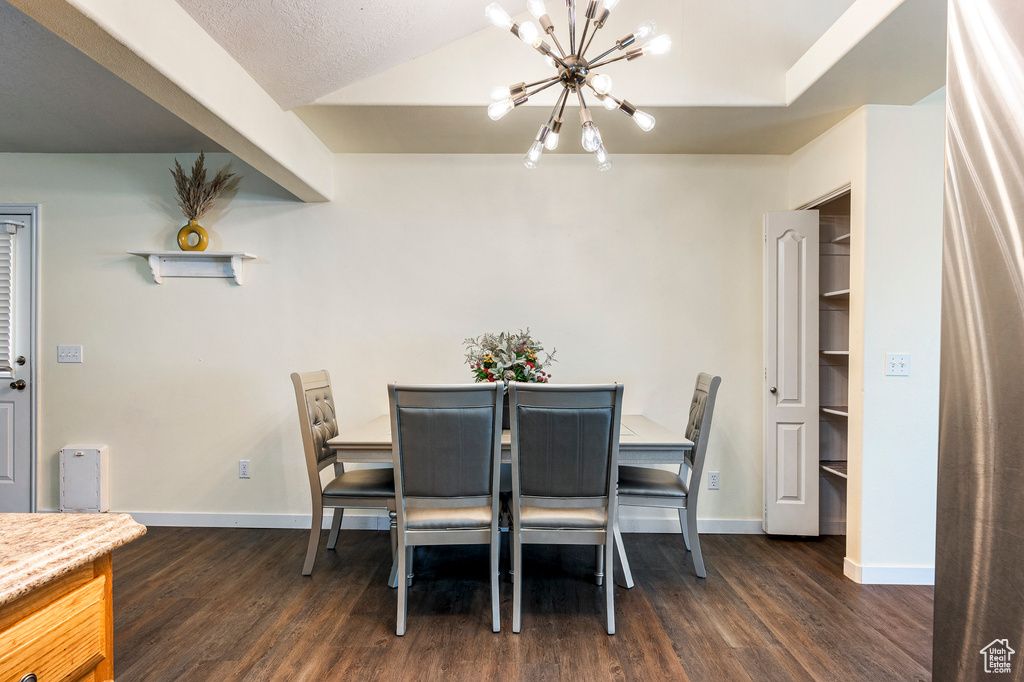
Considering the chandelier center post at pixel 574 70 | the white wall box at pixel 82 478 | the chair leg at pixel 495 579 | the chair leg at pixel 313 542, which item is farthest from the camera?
the white wall box at pixel 82 478

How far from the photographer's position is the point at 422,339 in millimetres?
3418

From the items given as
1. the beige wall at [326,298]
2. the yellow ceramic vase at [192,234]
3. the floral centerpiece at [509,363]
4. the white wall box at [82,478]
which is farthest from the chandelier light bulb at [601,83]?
the white wall box at [82,478]

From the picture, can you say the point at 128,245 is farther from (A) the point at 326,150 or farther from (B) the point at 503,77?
(B) the point at 503,77

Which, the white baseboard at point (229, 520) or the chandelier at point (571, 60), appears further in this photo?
the white baseboard at point (229, 520)

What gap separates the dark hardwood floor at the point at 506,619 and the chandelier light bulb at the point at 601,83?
77.8 inches

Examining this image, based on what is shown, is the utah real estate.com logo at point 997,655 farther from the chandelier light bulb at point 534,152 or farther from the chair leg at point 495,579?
the chandelier light bulb at point 534,152

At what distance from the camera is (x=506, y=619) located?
2219 mm

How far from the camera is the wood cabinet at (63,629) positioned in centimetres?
64

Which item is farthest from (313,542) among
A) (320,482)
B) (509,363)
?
(509,363)

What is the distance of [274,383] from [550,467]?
Answer: 2125 millimetres

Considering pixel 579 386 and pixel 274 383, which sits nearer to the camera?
pixel 579 386

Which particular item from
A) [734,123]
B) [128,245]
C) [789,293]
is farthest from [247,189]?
[789,293]

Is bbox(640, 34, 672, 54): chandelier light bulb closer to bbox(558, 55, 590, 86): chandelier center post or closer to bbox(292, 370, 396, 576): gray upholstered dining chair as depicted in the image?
bbox(558, 55, 590, 86): chandelier center post

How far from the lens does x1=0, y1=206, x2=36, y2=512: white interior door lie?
3387 mm
